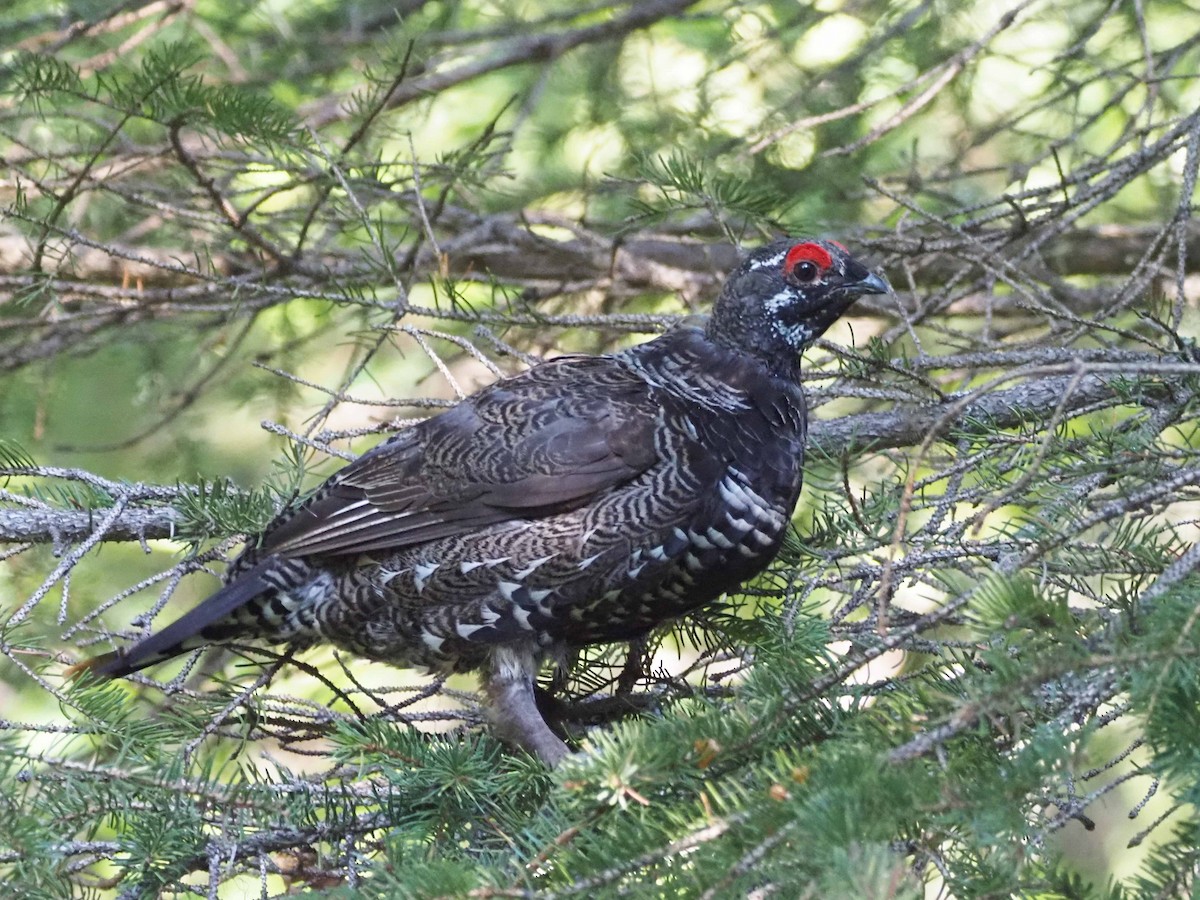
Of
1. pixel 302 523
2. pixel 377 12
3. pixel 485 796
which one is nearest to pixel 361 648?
pixel 302 523

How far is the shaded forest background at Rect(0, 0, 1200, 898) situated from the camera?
6.29 feet

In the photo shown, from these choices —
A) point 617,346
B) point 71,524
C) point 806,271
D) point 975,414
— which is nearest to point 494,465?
point 806,271

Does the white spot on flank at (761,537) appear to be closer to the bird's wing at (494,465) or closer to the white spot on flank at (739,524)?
the white spot on flank at (739,524)

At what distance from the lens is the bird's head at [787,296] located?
3676 millimetres

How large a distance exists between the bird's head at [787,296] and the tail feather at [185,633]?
1603 mm

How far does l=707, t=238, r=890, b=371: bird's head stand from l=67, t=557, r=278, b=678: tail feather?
1603 mm

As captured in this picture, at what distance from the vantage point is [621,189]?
4875 mm

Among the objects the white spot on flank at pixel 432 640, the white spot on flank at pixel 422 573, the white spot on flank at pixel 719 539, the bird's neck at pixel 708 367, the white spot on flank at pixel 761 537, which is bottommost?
Result: the white spot on flank at pixel 761 537

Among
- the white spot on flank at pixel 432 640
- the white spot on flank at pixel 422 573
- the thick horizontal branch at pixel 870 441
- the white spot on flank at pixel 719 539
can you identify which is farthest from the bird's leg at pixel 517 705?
the thick horizontal branch at pixel 870 441

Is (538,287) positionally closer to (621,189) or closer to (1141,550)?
(621,189)

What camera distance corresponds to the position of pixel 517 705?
136 inches

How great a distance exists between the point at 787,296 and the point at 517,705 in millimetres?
1486

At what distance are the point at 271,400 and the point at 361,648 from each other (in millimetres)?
2154

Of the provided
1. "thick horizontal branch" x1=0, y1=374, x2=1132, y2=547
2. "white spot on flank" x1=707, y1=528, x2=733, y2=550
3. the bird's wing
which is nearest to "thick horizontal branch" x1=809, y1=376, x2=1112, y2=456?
"thick horizontal branch" x1=0, y1=374, x2=1132, y2=547
